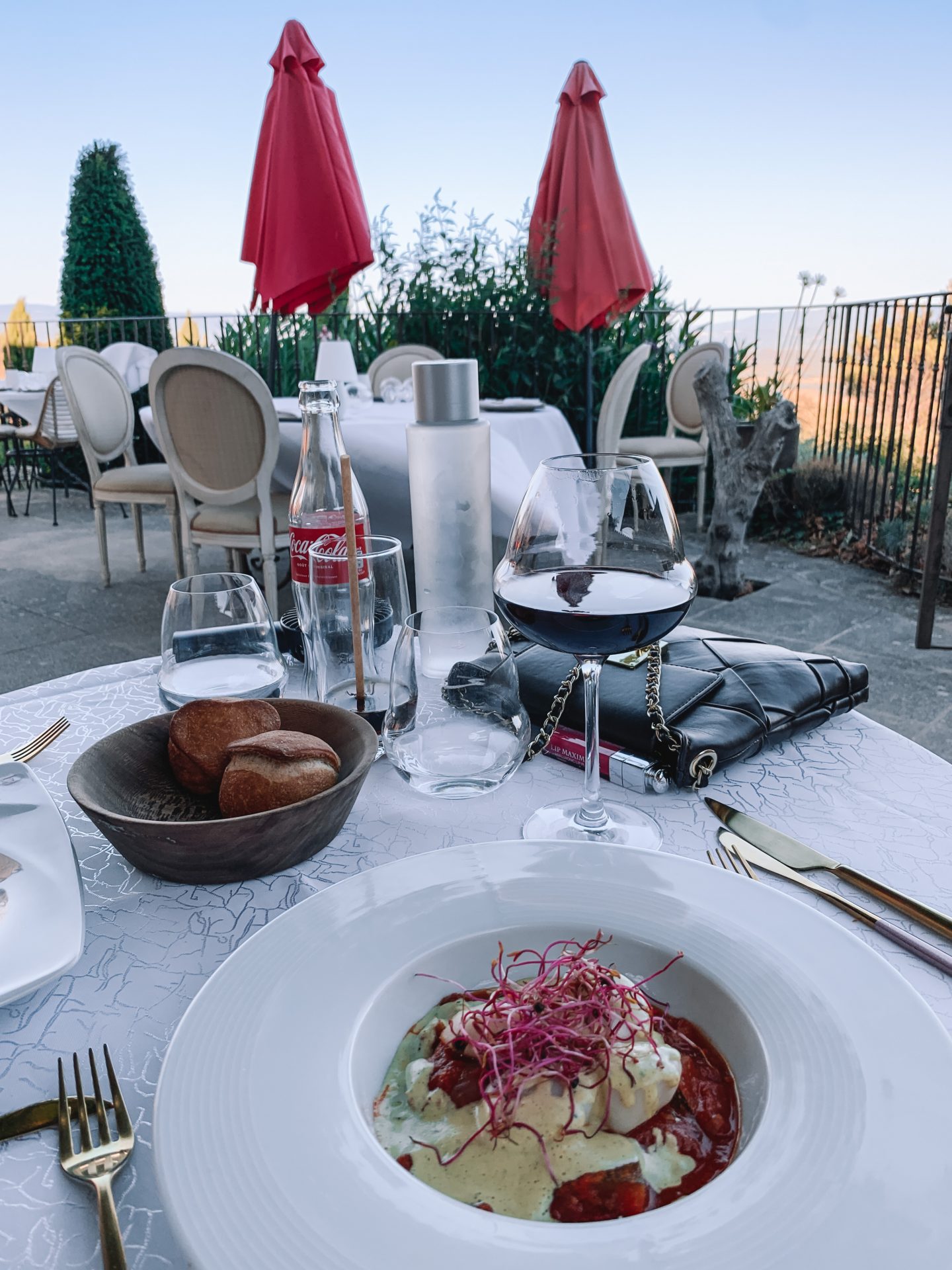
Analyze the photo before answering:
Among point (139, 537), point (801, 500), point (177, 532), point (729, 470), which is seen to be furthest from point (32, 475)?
point (801, 500)

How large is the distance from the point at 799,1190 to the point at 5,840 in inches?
22.6

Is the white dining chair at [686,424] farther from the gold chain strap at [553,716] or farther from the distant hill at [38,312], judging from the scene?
the distant hill at [38,312]

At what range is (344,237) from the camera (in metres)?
4.00

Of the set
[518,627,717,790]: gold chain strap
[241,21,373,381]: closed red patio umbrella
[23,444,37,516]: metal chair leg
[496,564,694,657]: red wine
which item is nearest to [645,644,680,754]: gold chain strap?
[518,627,717,790]: gold chain strap

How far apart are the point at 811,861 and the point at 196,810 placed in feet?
1.60

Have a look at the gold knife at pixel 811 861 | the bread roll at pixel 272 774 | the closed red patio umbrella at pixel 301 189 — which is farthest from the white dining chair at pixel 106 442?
the gold knife at pixel 811 861

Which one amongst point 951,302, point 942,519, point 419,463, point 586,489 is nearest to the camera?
point 586,489

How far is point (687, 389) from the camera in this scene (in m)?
6.02

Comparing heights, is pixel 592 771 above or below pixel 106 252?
below

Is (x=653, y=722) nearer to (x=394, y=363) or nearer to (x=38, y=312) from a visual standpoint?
(x=394, y=363)

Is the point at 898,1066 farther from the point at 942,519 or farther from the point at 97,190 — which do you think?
the point at 97,190

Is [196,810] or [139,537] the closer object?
[196,810]

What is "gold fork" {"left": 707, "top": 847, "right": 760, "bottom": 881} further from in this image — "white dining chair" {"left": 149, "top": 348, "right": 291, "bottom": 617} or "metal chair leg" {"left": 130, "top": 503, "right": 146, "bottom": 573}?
"metal chair leg" {"left": 130, "top": 503, "right": 146, "bottom": 573}

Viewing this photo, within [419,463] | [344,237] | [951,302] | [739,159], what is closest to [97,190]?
[344,237]
